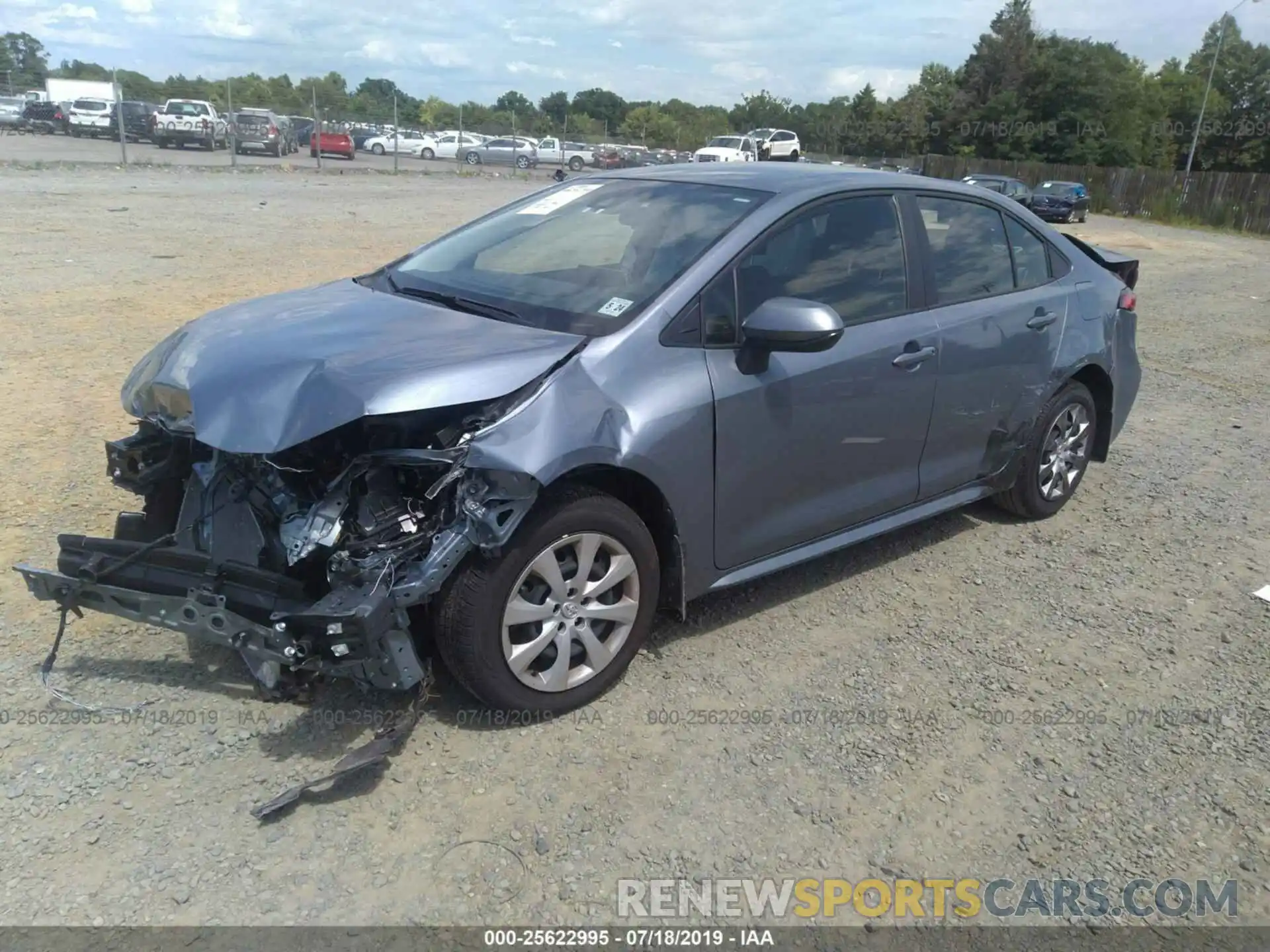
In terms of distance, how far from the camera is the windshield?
11.8 ft

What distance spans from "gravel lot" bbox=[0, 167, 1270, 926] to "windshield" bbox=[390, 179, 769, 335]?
55.5 inches

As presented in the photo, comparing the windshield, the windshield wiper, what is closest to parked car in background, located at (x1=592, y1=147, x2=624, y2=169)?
the windshield

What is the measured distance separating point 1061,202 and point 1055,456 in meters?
30.1

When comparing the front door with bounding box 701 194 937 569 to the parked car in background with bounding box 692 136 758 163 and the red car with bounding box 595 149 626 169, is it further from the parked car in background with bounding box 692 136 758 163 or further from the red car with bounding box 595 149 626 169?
the red car with bounding box 595 149 626 169

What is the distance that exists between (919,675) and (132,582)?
2841mm

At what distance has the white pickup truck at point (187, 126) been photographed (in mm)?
34688

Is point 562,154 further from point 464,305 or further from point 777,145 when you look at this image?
point 464,305

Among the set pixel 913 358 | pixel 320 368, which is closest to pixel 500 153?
pixel 913 358

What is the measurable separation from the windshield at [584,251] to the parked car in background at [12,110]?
44.4m

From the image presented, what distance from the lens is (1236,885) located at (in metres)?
2.80

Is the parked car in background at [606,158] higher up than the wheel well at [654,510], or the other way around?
the parked car in background at [606,158]

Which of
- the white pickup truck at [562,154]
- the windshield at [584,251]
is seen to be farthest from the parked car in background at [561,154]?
the windshield at [584,251]

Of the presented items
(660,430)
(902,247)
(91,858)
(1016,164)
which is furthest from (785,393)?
(1016,164)

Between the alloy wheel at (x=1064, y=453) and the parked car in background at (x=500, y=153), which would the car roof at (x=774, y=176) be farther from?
the parked car in background at (x=500, y=153)
